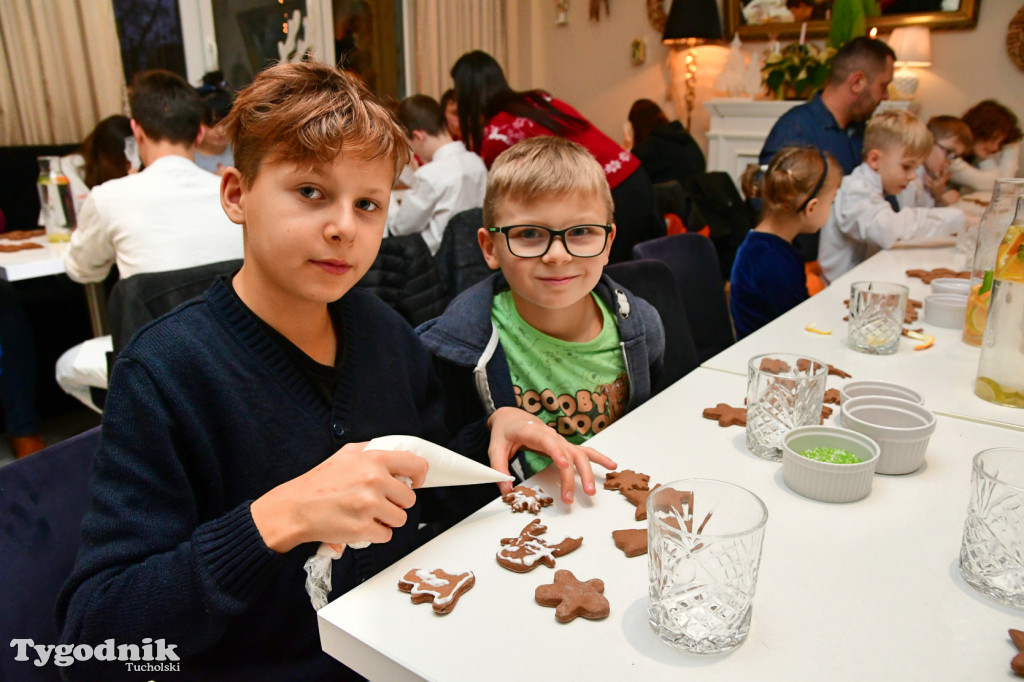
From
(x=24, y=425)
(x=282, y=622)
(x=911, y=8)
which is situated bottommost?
(x=24, y=425)

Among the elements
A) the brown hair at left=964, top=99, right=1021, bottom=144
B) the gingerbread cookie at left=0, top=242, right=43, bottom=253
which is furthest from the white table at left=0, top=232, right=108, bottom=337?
the brown hair at left=964, top=99, right=1021, bottom=144

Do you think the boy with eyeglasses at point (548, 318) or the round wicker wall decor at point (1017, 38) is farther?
the round wicker wall decor at point (1017, 38)

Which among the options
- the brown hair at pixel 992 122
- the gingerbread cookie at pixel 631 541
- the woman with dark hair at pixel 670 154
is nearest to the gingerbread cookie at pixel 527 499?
the gingerbread cookie at pixel 631 541

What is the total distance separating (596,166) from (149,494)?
3.30ft

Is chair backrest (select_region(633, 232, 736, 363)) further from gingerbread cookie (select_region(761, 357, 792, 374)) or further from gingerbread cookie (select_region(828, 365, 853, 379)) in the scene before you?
gingerbread cookie (select_region(761, 357, 792, 374))

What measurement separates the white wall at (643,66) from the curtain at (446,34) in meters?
0.42

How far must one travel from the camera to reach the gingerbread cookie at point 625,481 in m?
0.97

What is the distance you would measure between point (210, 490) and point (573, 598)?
1.62ft

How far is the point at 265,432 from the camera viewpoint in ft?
3.08

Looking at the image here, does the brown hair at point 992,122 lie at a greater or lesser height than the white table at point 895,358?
greater

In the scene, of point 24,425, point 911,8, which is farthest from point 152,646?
point 911,8

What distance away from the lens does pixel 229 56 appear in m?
4.77

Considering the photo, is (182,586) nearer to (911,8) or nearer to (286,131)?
(286,131)

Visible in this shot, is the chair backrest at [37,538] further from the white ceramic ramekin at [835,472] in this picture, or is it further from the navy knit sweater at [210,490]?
the white ceramic ramekin at [835,472]
